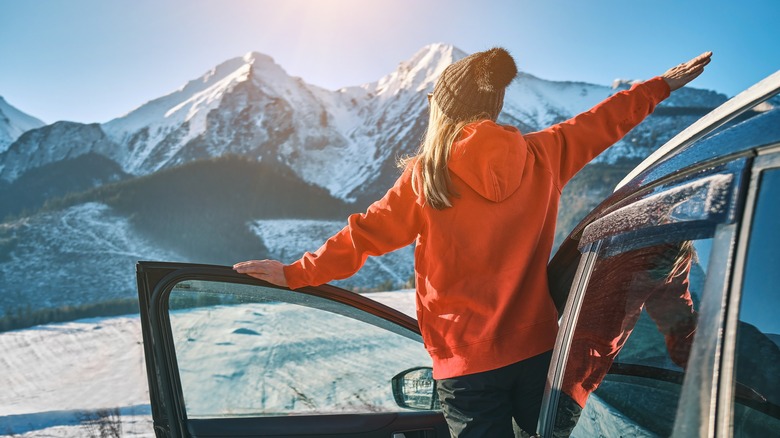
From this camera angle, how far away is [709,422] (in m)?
0.73

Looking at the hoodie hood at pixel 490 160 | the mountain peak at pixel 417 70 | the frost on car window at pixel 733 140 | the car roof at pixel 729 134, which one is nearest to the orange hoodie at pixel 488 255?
the hoodie hood at pixel 490 160

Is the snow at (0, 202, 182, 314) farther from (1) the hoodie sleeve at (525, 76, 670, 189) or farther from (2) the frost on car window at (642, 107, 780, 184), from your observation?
(2) the frost on car window at (642, 107, 780, 184)

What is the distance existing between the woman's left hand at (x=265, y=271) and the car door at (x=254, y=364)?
33 mm

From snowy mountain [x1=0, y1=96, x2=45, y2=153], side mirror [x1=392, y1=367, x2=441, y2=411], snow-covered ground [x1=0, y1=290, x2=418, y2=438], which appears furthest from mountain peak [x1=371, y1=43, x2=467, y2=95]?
side mirror [x1=392, y1=367, x2=441, y2=411]

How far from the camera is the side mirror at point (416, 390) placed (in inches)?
72.7

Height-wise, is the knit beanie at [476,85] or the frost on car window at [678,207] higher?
the knit beanie at [476,85]

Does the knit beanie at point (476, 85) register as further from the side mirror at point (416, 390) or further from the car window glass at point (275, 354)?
the side mirror at point (416, 390)

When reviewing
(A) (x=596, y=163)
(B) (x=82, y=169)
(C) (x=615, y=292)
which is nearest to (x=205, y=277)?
(C) (x=615, y=292)

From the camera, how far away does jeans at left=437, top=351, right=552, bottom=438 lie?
4.25ft

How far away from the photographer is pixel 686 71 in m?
1.67

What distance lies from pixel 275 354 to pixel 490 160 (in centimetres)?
176

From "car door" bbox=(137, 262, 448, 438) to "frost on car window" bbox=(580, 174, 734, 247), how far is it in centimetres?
95

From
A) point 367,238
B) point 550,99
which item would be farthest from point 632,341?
point 550,99

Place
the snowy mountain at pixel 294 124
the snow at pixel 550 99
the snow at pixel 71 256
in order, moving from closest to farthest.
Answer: the snow at pixel 71 256
the snow at pixel 550 99
the snowy mountain at pixel 294 124
